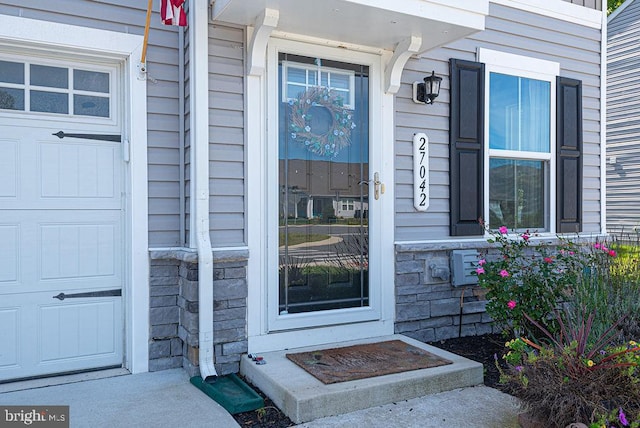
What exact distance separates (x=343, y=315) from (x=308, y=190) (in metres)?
0.93

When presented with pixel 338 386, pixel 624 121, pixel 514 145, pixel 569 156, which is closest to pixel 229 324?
pixel 338 386

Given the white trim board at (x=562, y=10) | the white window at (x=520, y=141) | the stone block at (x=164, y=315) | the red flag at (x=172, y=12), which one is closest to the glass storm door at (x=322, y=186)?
the stone block at (x=164, y=315)

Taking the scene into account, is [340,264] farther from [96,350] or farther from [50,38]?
[50,38]

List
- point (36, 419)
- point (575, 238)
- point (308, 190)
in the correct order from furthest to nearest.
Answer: point (575, 238)
point (308, 190)
point (36, 419)

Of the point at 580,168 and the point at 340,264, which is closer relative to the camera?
the point at 340,264

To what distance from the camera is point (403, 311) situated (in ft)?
13.0

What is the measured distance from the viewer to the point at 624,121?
816 centimetres

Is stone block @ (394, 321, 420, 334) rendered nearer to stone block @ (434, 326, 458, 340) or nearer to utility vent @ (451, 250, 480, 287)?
stone block @ (434, 326, 458, 340)

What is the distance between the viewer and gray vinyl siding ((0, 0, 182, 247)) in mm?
3391

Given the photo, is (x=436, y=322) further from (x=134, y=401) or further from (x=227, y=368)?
(x=134, y=401)

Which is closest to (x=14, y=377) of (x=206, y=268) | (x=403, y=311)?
(x=206, y=268)

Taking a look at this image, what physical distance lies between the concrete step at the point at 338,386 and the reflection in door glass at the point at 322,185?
535 millimetres

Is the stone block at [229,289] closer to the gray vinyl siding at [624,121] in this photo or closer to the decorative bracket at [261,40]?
the decorative bracket at [261,40]

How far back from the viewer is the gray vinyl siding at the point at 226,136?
3346mm
